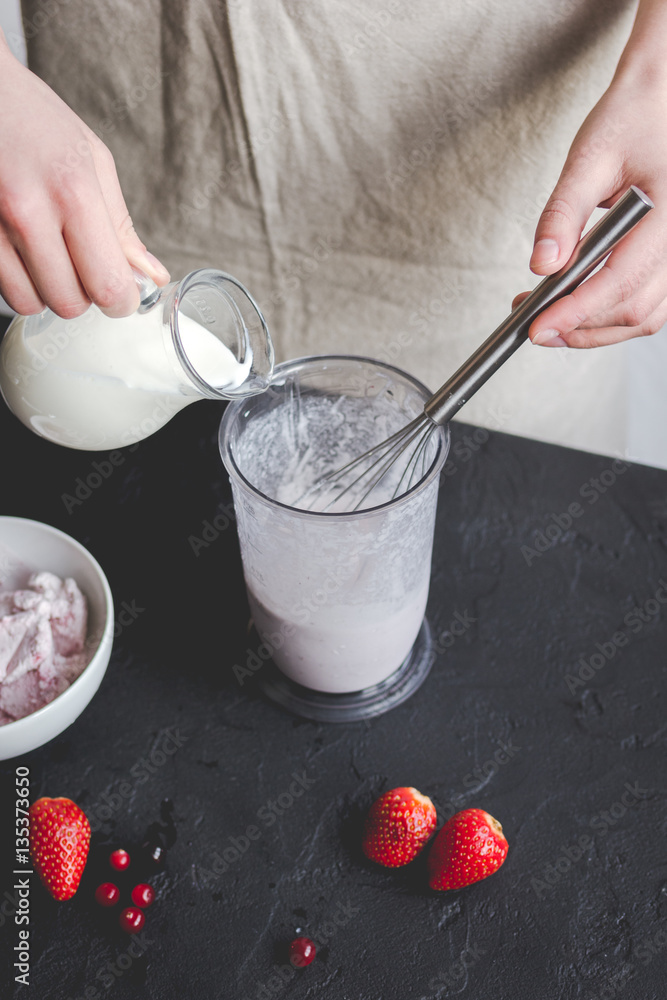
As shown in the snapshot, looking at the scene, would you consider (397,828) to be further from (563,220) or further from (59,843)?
(563,220)

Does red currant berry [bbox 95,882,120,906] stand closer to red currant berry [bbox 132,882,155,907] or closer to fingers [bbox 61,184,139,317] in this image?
red currant berry [bbox 132,882,155,907]

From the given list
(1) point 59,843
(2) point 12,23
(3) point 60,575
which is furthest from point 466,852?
(2) point 12,23

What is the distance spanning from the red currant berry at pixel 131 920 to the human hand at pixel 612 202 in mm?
513

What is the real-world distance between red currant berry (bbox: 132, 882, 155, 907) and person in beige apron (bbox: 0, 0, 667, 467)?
554 mm

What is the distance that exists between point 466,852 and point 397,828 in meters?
0.05

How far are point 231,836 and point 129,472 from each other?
0.42 meters

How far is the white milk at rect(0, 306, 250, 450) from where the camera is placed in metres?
0.59

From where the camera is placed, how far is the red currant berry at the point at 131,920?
598 millimetres

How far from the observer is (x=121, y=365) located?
0.59 meters

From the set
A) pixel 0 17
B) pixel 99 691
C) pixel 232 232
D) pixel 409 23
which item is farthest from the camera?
pixel 0 17

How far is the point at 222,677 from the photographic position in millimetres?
761

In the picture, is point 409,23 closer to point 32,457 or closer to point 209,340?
point 209,340

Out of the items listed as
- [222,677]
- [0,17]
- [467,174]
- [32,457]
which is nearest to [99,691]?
[222,677]

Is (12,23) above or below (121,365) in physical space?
below
